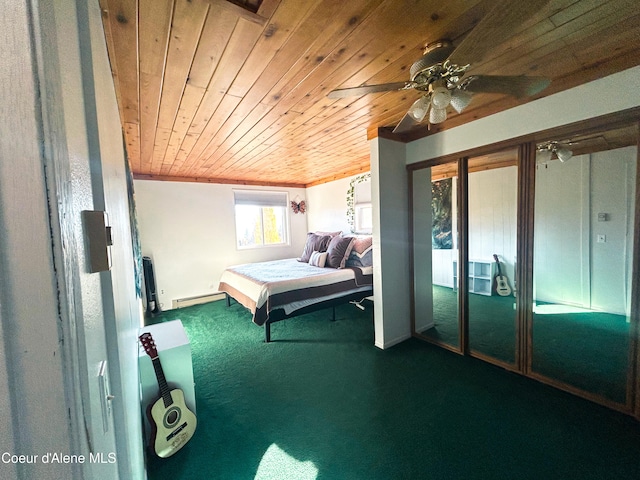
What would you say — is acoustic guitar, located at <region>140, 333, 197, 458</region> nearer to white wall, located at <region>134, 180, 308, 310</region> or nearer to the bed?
the bed

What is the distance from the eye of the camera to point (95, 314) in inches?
19.6

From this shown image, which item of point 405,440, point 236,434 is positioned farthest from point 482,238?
point 236,434

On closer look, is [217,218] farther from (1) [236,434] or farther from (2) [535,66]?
(2) [535,66]

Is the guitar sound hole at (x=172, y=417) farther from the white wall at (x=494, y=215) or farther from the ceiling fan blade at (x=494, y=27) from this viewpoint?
the white wall at (x=494, y=215)

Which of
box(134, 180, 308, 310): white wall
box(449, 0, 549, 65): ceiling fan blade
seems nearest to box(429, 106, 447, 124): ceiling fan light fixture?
box(449, 0, 549, 65): ceiling fan blade

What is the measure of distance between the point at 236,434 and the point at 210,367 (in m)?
0.95

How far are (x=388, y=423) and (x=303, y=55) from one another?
2.30m

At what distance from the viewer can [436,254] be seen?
9.36 ft

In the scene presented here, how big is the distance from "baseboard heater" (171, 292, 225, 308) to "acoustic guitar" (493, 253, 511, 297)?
164 inches

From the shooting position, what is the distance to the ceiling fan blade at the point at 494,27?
882mm

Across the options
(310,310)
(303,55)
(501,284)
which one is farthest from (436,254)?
(303,55)

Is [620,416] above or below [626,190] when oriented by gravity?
below

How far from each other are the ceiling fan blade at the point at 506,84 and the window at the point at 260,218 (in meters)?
4.20

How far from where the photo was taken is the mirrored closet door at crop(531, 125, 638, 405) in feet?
5.87
